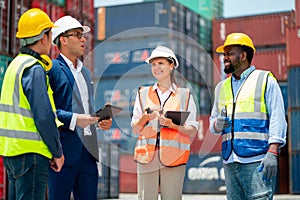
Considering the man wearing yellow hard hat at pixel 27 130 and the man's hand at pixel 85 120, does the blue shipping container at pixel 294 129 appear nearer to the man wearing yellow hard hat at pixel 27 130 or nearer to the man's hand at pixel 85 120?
the man's hand at pixel 85 120

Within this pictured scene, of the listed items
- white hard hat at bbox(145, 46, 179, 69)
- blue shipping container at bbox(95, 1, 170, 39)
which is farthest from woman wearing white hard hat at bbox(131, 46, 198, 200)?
blue shipping container at bbox(95, 1, 170, 39)

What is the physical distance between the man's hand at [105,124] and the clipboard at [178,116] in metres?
0.48

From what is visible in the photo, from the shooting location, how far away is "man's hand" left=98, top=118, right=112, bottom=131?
443 cm

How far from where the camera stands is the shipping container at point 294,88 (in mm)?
21500

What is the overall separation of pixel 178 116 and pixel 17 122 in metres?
1.34

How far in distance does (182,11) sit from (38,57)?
84.0 ft

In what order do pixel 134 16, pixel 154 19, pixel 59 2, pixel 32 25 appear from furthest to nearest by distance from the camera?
pixel 134 16
pixel 154 19
pixel 59 2
pixel 32 25

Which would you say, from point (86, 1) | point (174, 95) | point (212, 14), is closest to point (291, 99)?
point (86, 1)

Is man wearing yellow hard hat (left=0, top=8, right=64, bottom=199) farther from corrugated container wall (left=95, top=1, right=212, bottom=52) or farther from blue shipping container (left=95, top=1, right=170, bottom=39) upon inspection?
blue shipping container (left=95, top=1, right=170, bottom=39)

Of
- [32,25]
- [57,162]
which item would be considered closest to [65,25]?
[32,25]

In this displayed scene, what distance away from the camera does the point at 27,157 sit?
12.2 feet

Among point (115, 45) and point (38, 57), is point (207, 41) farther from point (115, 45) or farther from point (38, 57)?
point (38, 57)

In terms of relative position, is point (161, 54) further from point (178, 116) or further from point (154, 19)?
point (154, 19)

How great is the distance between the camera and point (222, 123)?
4605 mm
